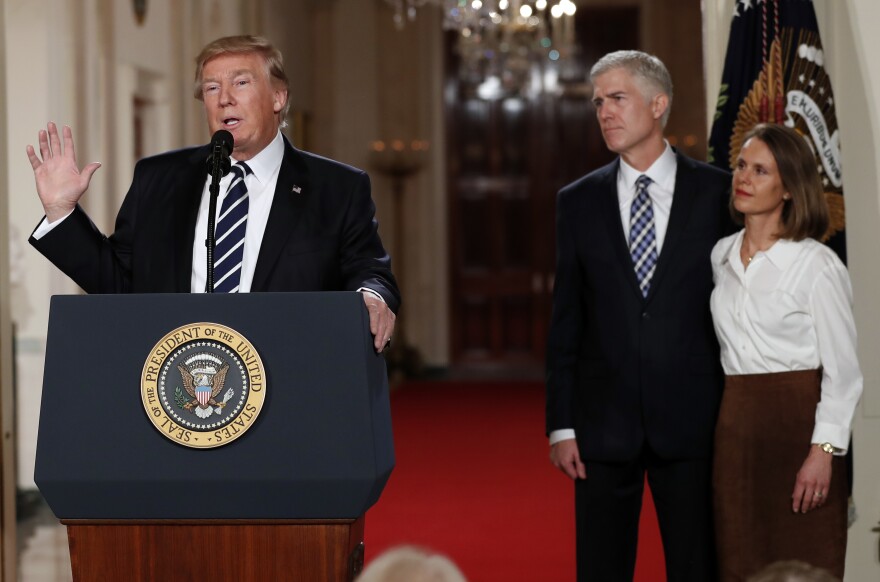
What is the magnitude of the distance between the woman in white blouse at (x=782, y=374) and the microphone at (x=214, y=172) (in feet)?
4.50

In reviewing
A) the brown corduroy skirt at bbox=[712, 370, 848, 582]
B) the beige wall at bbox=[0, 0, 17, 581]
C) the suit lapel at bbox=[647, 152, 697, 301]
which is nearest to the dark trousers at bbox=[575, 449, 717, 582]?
the brown corduroy skirt at bbox=[712, 370, 848, 582]

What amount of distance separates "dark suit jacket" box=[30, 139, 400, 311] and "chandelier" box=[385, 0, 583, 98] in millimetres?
6385

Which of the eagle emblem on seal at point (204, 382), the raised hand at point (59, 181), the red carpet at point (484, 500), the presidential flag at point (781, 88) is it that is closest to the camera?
the eagle emblem on seal at point (204, 382)

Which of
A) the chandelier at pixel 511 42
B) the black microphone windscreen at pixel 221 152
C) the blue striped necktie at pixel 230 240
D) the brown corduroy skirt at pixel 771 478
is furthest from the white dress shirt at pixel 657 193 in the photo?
the chandelier at pixel 511 42

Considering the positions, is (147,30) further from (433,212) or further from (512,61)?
(433,212)

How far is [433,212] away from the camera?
540 inches

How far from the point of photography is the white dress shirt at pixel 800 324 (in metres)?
2.85

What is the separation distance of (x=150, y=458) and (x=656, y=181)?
5.57 ft

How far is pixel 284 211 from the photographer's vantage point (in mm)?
2475

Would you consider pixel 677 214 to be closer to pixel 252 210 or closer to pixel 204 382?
pixel 252 210

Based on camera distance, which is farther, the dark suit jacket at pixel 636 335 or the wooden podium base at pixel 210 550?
the dark suit jacket at pixel 636 335

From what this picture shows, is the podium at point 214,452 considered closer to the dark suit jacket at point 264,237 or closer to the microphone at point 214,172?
the microphone at point 214,172

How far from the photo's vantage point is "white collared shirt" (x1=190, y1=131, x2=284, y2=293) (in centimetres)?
244

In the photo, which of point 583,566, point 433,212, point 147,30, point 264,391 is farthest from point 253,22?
point 264,391
